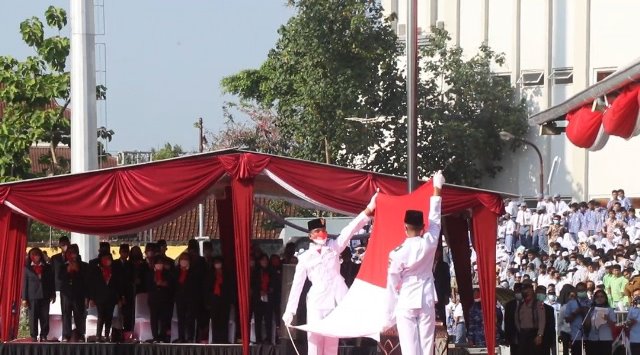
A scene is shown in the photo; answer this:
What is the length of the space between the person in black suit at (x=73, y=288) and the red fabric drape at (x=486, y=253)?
6252mm

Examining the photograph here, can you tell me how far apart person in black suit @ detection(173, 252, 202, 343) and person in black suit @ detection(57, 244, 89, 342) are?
1.48 meters

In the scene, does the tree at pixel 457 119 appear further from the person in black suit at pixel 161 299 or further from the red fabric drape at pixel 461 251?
the person in black suit at pixel 161 299

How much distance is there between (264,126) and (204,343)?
35876mm

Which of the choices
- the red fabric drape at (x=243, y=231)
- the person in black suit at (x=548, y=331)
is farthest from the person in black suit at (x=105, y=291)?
the person in black suit at (x=548, y=331)

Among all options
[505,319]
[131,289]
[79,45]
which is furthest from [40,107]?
[505,319]

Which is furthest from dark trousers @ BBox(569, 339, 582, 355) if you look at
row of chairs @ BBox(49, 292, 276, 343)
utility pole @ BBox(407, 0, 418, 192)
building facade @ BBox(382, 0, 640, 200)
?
building facade @ BBox(382, 0, 640, 200)

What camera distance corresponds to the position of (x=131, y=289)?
22297 millimetres

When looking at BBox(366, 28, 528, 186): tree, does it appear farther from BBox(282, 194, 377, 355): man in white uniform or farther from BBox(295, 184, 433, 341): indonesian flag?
BBox(282, 194, 377, 355): man in white uniform

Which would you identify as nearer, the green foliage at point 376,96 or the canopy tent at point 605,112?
the canopy tent at point 605,112

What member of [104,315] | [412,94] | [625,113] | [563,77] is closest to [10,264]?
[104,315]

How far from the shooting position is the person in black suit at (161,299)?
21.8 m

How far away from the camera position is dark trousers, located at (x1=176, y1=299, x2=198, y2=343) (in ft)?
71.5

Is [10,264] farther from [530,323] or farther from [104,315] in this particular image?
[530,323]

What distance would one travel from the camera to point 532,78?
4566 cm
